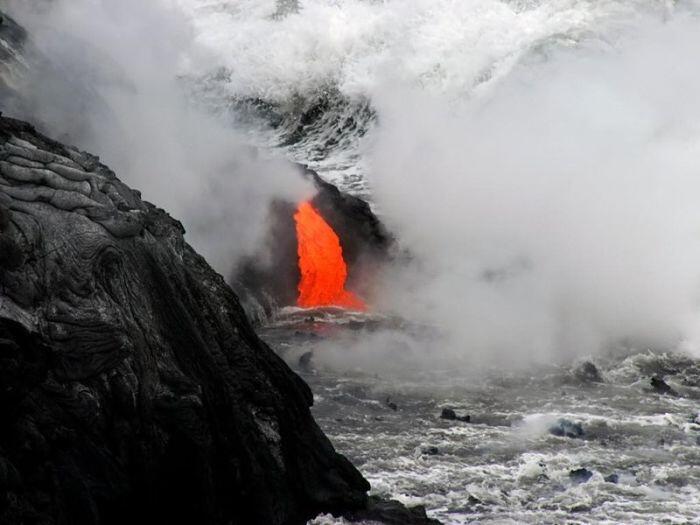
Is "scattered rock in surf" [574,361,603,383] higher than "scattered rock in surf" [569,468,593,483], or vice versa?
"scattered rock in surf" [574,361,603,383]

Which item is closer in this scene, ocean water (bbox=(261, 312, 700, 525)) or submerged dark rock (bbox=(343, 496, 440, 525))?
submerged dark rock (bbox=(343, 496, 440, 525))

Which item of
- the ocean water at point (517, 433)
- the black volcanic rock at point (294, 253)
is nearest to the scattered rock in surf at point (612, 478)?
the ocean water at point (517, 433)

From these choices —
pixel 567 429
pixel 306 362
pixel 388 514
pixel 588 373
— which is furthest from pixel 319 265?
pixel 388 514

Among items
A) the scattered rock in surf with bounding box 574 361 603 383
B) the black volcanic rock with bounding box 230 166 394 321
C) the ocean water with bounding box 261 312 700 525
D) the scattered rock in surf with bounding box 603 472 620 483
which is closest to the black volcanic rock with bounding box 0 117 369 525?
the ocean water with bounding box 261 312 700 525

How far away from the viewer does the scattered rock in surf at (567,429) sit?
1678 cm

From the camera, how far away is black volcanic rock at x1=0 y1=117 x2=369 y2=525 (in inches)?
287

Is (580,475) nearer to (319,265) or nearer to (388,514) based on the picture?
→ (388,514)

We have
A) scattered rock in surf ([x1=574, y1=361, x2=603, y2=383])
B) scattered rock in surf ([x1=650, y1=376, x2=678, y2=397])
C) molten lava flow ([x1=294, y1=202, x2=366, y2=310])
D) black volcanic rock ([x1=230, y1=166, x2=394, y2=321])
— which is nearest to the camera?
scattered rock in surf ([x1=650, y1=376, x2=678, y2=397])

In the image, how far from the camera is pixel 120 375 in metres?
7.88

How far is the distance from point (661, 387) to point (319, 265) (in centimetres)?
1202

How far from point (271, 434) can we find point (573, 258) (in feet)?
69.7

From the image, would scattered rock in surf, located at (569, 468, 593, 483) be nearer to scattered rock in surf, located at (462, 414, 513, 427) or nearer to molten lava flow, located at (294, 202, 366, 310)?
scattered rock in surf, located at (462, 414, 513, 427)

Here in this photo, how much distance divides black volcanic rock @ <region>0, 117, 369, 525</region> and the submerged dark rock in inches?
16.9

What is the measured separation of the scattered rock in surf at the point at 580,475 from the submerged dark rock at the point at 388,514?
4140mm
